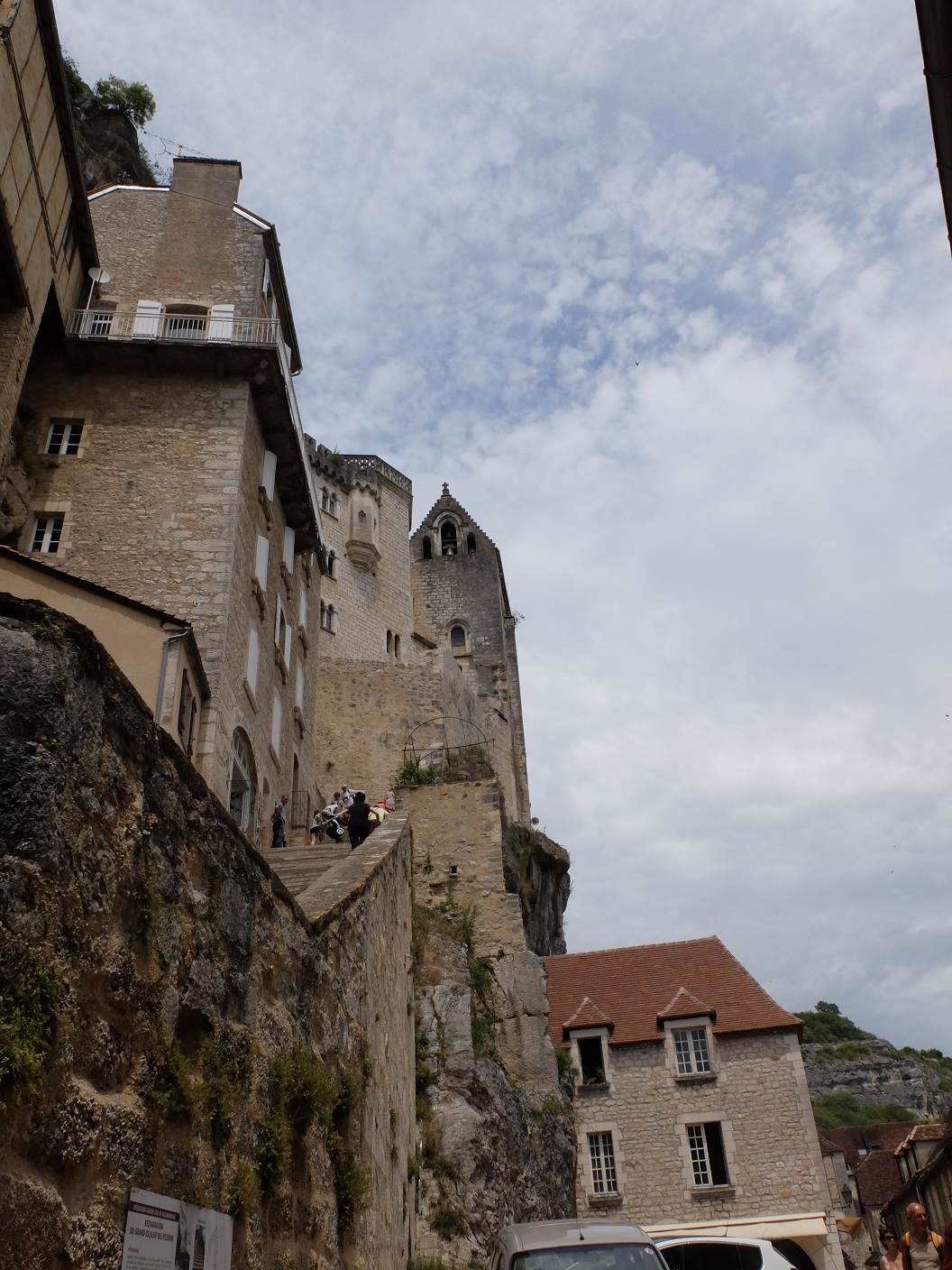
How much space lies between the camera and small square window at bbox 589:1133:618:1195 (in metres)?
20.6

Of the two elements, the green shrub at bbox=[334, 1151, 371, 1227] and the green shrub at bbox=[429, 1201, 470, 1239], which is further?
the green shrub at bbox=[429, 1201, 470, 1239]

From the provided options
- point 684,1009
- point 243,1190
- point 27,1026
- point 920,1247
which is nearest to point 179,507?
point 243,1190

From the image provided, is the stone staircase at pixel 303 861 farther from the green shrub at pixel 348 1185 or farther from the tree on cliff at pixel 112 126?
the tree on cliff at pixel 112 126

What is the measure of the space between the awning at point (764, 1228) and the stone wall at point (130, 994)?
51.8 ft

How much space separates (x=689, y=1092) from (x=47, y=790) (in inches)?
818

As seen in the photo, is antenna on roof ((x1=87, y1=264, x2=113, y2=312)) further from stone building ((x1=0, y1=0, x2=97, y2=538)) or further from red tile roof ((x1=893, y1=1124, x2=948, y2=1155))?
red tile roof ((x1=893, y1=1124, x2=948, y2=1155))

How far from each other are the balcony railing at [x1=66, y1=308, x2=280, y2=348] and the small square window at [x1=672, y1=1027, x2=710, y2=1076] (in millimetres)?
15775

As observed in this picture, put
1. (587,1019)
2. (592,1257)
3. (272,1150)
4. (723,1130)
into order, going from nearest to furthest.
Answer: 1. (272,1150)
2. (592,1257)
3. (723,1130)
4. (587,1019)

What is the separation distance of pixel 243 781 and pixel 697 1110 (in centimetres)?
1179

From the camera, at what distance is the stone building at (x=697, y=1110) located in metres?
19.7

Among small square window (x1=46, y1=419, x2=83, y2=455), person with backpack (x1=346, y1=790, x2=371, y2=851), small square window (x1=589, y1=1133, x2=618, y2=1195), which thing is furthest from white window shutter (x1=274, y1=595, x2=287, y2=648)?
small square window (x1=589, y1=1133, x2=618, y2=1195)

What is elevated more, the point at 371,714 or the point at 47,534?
the point at 371,714

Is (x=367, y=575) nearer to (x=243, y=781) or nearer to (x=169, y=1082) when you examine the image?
(x=243, y=781)

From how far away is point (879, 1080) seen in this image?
8894 cm
